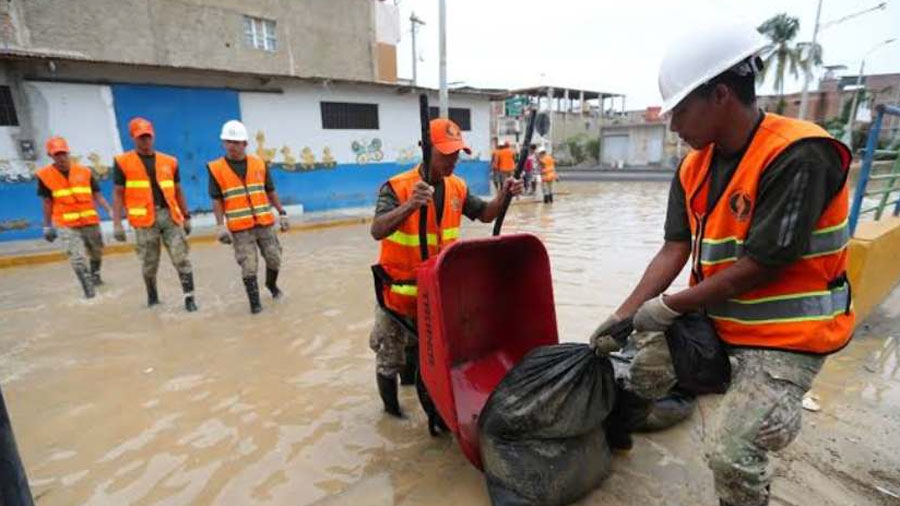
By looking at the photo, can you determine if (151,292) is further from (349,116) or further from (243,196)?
(349,116)

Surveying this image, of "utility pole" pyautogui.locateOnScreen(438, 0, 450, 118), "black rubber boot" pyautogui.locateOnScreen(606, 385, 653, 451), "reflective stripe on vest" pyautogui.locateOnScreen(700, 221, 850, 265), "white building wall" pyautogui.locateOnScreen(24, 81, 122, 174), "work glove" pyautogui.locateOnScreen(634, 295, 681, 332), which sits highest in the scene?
"utility pole" pyautogui.locateOnScreen(438, 0, 450, 118)

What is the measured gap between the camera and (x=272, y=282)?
5293 mm

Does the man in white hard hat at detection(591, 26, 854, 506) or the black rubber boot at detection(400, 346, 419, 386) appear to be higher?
the man in white hard hat at detection(591, 26, 854, 506)

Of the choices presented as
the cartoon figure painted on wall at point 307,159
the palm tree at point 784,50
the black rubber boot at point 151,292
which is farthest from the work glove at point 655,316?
the palm tree at point 784,50

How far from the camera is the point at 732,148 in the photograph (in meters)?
1.64

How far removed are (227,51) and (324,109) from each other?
6.62 meters

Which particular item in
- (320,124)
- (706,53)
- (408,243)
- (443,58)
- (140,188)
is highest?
(443,58)

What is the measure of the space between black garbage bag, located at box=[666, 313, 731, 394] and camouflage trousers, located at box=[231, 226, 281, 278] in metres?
4.07

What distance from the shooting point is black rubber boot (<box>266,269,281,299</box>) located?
17.2ft

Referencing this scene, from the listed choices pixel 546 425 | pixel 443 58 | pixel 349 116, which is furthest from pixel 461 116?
pixel 546 425

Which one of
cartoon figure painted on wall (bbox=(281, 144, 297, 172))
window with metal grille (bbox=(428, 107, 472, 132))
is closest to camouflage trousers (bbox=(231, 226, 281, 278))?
cartoon figure painted on wall (bbox=(281, 144, 297, 172))

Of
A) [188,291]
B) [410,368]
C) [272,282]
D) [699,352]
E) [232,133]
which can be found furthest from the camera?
[272,282]

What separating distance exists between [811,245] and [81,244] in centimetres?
650

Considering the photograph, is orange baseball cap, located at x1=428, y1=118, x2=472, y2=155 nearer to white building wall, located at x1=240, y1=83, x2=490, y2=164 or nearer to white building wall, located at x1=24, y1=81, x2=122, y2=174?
white building wall, located at x1=24, y1=81, x2=122, y2=174
